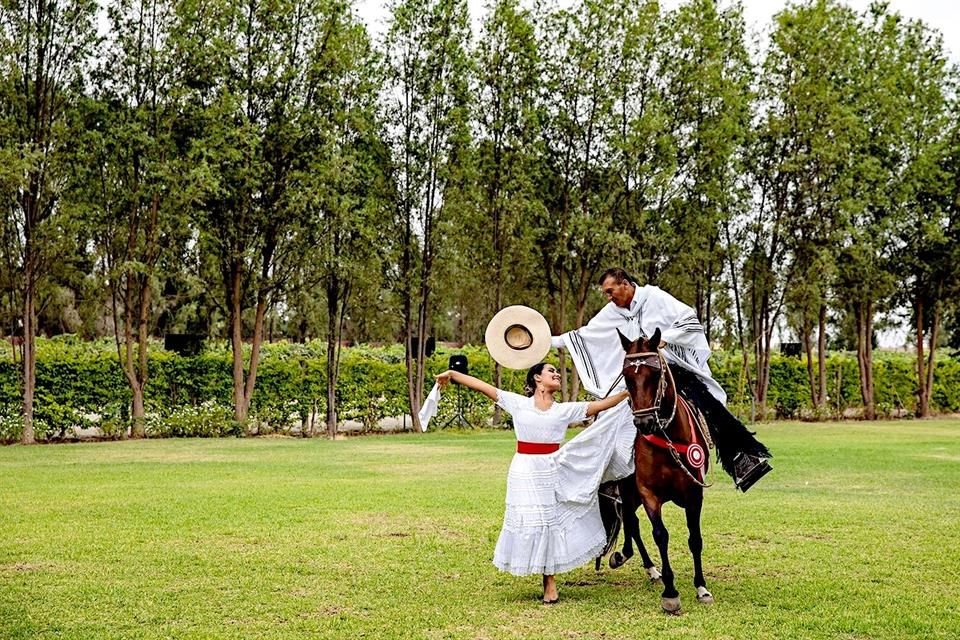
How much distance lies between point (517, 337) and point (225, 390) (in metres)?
20.0

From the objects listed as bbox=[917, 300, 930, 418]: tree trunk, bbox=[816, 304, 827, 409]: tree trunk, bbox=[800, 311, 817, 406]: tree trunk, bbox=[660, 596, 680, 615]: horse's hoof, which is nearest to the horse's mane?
bbox=[660, 596, 680, 615]: horse's hoof

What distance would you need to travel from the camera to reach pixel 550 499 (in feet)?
25.7

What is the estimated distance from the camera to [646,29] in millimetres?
28641

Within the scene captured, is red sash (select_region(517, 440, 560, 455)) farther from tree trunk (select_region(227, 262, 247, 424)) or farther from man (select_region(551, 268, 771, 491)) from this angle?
tree trunk (select_region(227, 262, 247, 424))

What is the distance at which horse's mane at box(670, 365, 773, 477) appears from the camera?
816cm

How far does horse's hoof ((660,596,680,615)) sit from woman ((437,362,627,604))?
73 cm

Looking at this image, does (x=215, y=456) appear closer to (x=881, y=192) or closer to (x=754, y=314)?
(x=754, y=314)

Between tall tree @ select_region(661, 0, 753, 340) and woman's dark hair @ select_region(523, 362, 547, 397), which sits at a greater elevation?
tall tree @ select_region(661, 0, 753, 340)

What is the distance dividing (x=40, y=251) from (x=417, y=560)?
55.6ft

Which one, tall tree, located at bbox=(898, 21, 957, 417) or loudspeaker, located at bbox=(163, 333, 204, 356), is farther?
tall tree, located at bbox=(898, 21, 957, 417)

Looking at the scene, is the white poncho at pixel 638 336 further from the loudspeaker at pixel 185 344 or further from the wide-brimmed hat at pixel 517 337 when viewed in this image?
the loudspeaker at pixel 185 344

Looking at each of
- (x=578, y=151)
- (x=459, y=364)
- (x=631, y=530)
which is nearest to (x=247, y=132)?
(x=578, y=151)

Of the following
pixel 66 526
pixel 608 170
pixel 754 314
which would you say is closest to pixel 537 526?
pixel 66 526

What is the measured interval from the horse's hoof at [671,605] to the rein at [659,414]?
2.81ft
